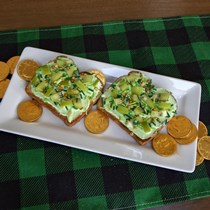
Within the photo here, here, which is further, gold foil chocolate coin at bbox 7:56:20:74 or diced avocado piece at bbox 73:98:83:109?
gold foil chocolate coin at bbox 7:56:20:74

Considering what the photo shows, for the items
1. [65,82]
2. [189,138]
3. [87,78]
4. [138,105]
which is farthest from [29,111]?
[189,138]

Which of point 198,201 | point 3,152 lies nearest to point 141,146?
point 198,201

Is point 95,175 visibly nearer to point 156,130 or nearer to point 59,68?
point 156,130

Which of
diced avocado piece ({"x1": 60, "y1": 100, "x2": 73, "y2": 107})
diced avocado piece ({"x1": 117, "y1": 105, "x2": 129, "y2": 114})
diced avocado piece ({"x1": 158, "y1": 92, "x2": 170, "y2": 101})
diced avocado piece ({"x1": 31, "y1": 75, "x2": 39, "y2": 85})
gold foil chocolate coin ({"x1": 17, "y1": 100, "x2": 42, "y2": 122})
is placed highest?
diced avocado piece ({"x1": 31, "y1": 75, "x2": 39, "y2": 85})

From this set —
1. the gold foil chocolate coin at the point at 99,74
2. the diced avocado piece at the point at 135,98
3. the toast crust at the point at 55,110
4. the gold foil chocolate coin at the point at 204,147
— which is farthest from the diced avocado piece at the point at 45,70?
the gold foil chocolate coin at the point at 204,147

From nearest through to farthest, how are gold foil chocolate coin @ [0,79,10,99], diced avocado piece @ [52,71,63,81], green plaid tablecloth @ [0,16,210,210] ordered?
1. green plaid tablecloth @ [0,16,210,210]
2. diced avocado piece @ [52,71,63,81]
3. gold foil chocolate coin @ [0,79,10,99]

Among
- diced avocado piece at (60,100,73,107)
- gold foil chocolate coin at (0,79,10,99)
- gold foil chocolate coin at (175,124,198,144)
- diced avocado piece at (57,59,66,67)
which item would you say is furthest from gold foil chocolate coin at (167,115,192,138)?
gold foil chocolate coin at (0,79,10,99)

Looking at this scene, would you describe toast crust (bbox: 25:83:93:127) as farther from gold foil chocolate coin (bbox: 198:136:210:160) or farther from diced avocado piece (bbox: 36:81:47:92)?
gold foil chocolate coin (bbox: 198:136:210:160)
